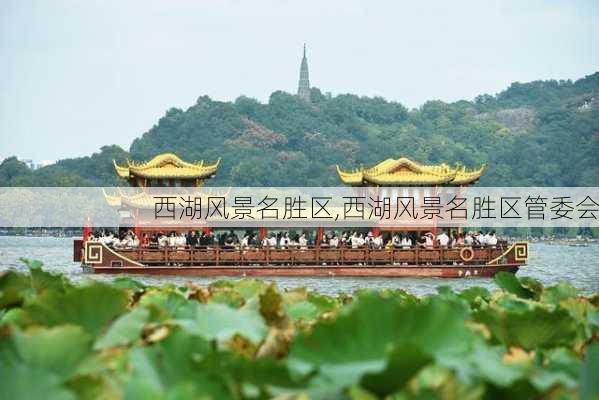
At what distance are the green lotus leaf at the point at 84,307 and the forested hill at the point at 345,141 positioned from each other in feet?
325

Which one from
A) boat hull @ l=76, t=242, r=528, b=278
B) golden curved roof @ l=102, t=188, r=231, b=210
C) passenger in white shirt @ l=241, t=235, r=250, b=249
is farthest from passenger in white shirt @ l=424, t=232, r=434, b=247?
golden curved roof @ l=102, t=188, r=231, b=210

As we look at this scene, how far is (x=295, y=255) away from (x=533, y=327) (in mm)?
29706

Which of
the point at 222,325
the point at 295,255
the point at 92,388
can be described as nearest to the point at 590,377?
the point at 222,325

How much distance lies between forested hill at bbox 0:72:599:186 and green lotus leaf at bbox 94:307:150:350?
9903 cm

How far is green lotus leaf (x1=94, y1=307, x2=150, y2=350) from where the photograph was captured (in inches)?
160

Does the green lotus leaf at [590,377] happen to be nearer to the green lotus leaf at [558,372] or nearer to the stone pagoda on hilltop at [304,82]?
the green lotus leaf at [558,372]

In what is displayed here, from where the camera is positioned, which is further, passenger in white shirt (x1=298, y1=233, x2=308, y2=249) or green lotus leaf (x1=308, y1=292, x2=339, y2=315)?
passenger in white shirt (x1=298, y1=233, x2=308, y2=249)

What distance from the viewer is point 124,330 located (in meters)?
4.18

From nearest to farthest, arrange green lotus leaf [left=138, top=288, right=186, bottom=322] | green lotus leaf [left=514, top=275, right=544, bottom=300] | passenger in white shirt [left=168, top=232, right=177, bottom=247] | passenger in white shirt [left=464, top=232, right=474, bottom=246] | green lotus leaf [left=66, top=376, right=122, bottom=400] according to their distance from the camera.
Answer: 1. green lotus leaf [left=66, top=376, right=122, bottom=400]
2. green lotus leaf [left=138, top=288, right=186, bottom=322]
3. green lotus leaf [left=514, top=275, right=544, bottom=300]
4. passenger in white shirt [left=168, top=232, right=177, bottom=247]
5. passenger in white shirt [left=464, top=232, right=474, bottom=246]

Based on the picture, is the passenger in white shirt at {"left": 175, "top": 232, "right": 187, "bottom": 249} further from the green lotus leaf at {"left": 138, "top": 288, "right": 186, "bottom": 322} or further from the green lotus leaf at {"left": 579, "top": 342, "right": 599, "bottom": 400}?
the green lotus leaf at {"left": 579, "top": 342, "right": 599, "bottom": 400}

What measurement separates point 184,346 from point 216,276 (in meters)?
Answer: 30.9

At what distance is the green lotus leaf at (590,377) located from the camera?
3.22 m

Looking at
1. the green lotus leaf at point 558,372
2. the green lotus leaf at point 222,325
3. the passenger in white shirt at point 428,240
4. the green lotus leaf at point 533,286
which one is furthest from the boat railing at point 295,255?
the green lotus leaf at point 222,325

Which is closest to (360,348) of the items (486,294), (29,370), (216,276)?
(29,370)
